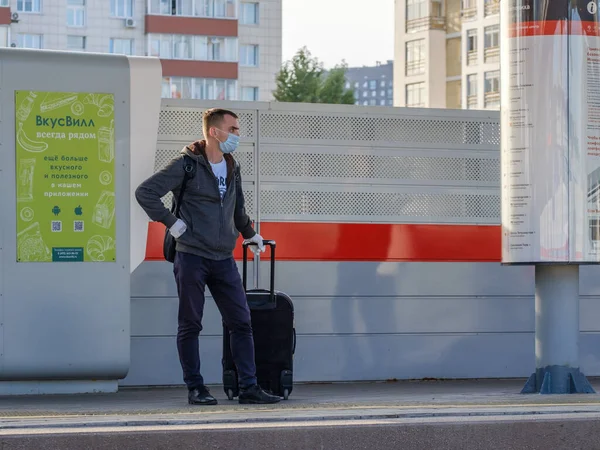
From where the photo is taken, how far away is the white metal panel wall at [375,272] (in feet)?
30.7

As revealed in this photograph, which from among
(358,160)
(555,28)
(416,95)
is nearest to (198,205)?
(358,160)

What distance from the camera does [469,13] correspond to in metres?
75.6

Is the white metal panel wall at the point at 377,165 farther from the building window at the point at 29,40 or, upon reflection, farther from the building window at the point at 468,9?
the building window at the point at 468,9

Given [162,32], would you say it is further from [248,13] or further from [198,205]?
[198,205]

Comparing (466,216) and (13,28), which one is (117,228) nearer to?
(466,216)

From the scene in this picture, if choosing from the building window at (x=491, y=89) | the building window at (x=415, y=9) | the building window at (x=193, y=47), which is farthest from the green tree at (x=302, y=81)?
the building window at (x=415, y=9)

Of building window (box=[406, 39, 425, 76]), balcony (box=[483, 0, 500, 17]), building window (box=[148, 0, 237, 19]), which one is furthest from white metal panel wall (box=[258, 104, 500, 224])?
building window (box=[406, 39, 425, 76])

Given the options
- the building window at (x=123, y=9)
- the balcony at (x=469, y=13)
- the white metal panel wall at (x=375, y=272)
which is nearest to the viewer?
the white metal panel wall at (x=375, y=272)

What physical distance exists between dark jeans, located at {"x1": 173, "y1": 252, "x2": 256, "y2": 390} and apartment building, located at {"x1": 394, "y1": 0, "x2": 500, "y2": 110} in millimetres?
64755

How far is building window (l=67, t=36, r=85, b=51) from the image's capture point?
65012 millimetres

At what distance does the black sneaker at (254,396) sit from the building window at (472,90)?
6787 cm

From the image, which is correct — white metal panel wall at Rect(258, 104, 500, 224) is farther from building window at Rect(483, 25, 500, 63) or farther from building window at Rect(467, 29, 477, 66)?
building window at Rect(467, 29, 477, 66)

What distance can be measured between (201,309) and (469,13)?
69.8 meters

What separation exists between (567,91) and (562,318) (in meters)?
1.44
